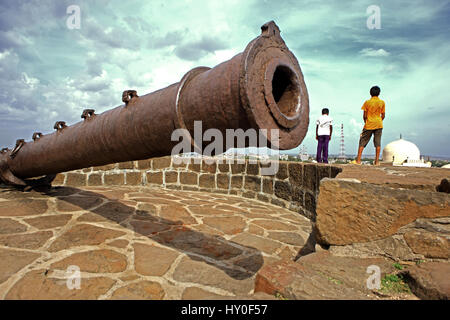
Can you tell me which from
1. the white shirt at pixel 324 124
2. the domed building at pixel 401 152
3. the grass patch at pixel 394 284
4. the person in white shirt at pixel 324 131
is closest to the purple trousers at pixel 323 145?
the person in white shirt at pixel 324 131

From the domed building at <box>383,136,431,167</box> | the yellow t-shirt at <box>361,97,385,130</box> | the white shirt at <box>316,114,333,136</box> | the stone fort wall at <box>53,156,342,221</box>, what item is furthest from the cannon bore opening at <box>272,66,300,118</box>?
the domed building at <box>383,136,431,167</box>

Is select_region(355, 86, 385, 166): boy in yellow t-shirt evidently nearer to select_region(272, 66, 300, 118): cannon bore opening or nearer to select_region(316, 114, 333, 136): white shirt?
select_region(316, 114, 333, 136): white shirt

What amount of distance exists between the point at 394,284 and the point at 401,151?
26119mm

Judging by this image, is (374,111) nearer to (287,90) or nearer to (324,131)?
(324,131)

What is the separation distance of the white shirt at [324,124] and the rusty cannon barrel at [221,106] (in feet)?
16.0

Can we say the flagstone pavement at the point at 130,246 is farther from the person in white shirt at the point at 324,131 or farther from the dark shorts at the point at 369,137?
the dark shorts at the point at 369,137

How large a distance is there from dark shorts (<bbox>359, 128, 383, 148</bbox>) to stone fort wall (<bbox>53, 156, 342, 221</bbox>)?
1.77 m

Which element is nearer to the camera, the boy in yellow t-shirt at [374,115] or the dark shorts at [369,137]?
the boy in yellow t-shirt at [374,115]

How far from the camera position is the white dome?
22969mm

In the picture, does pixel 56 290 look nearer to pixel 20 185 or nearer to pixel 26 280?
pixel 26 280

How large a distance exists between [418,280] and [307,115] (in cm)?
109

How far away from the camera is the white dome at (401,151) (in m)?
23.0

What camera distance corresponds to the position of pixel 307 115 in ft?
4.19
